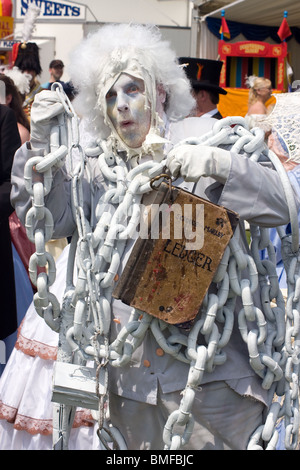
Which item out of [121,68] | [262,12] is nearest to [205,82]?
[121,68]

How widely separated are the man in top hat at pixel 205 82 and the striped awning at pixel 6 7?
445 centimetres

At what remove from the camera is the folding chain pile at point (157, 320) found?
1967mm

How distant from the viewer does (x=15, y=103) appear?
452cm

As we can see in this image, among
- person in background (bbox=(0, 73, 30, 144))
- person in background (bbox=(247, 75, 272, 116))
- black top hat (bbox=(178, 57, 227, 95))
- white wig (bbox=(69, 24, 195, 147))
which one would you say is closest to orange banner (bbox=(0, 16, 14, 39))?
person in background (bbox=(247, 75, 272, 116))

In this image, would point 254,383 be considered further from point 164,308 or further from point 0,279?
point 0,279

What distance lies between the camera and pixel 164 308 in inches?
76.8

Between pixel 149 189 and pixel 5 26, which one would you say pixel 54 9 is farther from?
pixel 149 189

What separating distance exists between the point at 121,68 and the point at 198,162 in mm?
509

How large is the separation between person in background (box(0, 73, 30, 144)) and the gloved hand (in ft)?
7.94

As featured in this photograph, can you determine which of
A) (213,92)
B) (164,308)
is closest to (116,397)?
(164,308)

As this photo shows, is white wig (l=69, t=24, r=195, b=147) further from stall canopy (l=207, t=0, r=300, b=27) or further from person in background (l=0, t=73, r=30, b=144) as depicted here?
stall canopy (l=207, t=0, r=300, b=27)

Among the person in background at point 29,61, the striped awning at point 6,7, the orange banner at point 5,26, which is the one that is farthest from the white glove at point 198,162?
the striped awning at point 6,7

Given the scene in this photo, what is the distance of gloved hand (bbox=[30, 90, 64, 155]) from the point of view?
2006mm

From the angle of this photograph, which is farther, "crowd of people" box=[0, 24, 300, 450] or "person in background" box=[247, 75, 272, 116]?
"person in background" box=[247, 75, 272, 116]
